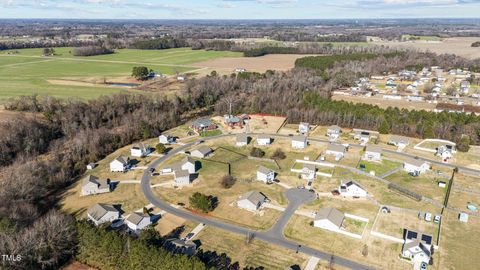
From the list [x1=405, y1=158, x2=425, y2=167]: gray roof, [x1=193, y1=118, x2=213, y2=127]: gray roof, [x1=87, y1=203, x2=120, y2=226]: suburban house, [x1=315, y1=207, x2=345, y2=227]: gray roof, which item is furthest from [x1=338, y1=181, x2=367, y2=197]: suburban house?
[x1=193, y1=118, x2=213, y2=127]: gray roof

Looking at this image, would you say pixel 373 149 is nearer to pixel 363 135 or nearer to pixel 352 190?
pixel 363 135

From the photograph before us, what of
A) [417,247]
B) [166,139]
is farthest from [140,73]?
[417,247]

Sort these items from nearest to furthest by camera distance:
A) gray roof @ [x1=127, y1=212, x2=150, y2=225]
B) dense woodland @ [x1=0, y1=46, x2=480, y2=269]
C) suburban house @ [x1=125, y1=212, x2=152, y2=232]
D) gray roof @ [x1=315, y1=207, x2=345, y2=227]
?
dense woodland @ [x1=0, y1=46, x2=480, y2=269]
suburban house @ [x1=125, y1=212, x2=152, y2=232]
gray roof @ [x1=127, y1=212, x2=150, y2=225]
gray roof @ [x1=315, y1=207, x2=345, y2=227]

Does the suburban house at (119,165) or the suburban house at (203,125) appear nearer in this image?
the suburban house at (119,165)

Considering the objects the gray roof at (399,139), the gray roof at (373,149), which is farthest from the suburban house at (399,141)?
the gray roof at (373,149)

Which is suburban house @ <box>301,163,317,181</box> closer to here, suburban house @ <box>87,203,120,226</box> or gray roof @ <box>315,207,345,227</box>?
gray roof @ <box>315,207,345,227</box>

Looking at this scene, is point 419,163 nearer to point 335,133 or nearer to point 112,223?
point 335,133

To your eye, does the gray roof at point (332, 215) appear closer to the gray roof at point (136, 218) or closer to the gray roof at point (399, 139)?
the gray roof at point (136, 218)

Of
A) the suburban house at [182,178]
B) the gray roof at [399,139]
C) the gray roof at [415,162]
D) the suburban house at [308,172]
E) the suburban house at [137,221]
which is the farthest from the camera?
the gray roof at [399,139]
